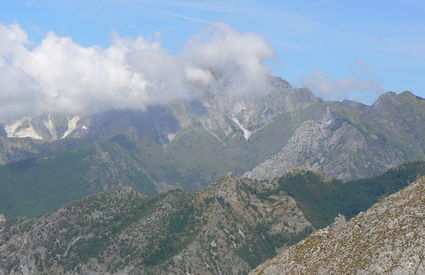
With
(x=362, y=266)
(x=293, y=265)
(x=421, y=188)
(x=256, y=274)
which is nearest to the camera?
(x=362, y=266)

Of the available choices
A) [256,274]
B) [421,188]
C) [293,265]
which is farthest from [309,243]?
[421,188]

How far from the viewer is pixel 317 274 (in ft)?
529

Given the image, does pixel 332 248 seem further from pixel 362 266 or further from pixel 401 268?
pixel 401 268

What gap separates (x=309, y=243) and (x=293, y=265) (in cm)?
866

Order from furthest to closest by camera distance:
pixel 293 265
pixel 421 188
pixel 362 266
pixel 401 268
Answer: pixel 293 265 → pixel 421 188 → pixel 362 266 → pixel 401 268

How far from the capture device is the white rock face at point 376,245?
5468 inches

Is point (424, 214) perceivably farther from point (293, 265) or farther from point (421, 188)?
point (293, 265)

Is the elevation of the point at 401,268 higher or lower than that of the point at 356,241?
lower

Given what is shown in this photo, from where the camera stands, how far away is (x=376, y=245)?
5856 inches

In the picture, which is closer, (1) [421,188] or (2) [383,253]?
(2) [383,253]

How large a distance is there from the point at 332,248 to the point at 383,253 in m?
22.3

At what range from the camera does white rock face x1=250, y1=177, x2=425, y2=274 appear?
139 metres

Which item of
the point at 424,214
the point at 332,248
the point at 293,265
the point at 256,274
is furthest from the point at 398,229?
the point at 256,274

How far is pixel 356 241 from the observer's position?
157500 mm
